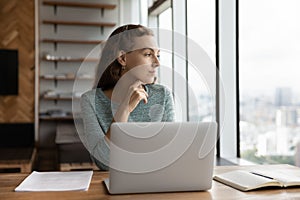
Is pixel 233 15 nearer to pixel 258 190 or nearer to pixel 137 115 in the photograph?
pixel 137 115

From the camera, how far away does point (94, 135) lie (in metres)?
1.73

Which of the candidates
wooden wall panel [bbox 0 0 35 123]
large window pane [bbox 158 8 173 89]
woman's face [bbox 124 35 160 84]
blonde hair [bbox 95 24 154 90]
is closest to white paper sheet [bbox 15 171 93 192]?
woman's face [bbox 124 35 160 84]

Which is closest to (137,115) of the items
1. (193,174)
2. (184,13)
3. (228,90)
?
(193,174)

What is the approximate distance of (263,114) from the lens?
2988 millimetres

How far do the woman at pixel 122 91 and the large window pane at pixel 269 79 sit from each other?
3.45 ft

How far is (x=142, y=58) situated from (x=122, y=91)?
29cm

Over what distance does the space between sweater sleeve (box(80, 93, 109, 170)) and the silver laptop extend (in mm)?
455

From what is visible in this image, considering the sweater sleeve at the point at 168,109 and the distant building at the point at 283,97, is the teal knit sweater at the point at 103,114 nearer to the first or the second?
the sweater sleeve at the point at 168,109

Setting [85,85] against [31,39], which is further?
[85,85]

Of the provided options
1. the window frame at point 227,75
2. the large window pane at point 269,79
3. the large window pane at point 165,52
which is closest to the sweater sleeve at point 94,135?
the large window pane at point 269,79

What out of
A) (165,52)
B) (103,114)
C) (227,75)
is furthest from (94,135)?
(165,52)

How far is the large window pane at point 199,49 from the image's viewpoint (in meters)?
3.67

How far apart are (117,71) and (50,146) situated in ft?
15.7

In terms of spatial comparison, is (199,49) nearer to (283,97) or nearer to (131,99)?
(283,97)
